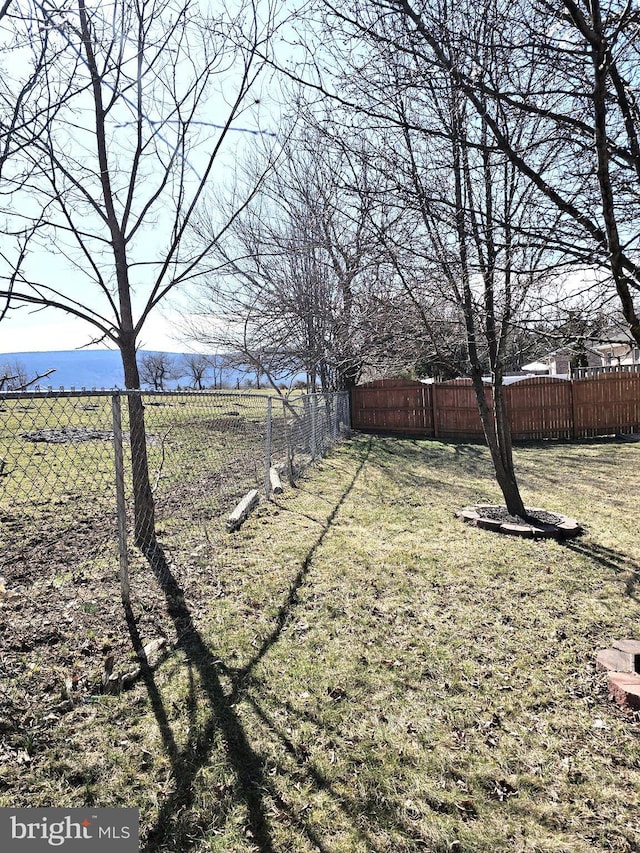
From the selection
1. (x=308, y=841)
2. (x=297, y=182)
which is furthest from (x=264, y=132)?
(x=297, y=182)

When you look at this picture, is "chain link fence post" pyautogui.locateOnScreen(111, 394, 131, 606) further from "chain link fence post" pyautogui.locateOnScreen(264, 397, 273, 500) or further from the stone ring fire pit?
the stone ring fire pit

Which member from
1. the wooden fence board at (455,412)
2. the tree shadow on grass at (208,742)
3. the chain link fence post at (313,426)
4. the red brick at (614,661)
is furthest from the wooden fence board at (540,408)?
the tree shadow on grass at (208,742)

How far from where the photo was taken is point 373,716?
2.19 meters

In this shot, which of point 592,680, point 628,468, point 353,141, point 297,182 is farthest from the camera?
point 297,182

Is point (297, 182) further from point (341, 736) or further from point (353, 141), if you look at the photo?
point (341, 736)

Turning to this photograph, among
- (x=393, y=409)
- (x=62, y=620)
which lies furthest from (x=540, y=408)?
(x=62, y=620)

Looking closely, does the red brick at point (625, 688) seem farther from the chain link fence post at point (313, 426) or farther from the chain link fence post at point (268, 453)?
the chain link fence post at point (313, 426)

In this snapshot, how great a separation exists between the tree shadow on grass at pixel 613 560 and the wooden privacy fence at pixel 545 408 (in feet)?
31.4

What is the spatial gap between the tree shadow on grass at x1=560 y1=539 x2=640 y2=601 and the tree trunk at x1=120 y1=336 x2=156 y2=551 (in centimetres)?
380

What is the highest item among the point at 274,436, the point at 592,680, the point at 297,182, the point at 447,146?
the point at 297,182

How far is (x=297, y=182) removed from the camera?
920 cm

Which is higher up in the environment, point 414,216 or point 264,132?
point 264,132

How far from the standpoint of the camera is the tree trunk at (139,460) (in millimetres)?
3824

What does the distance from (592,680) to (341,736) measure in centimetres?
141
